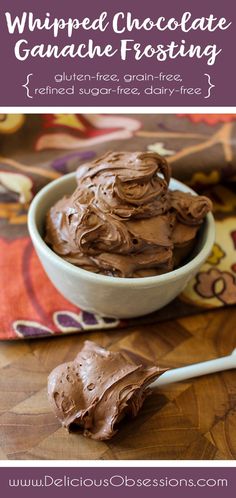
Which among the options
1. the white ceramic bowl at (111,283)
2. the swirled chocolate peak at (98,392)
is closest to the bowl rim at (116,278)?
the white ceramic bowl at (111,283)

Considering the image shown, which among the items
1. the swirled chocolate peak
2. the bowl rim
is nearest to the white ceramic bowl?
the bowl rim

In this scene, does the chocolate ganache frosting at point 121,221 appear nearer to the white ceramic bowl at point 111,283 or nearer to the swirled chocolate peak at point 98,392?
the white ceramic bowl at point 111,283

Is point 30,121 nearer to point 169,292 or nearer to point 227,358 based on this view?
point 169,292

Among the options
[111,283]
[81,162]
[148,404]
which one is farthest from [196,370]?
[81,162]

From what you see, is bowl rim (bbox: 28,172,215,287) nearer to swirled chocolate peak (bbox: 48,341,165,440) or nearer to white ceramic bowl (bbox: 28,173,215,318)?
white ceramic bowl (bbox: 28,173,215,318)

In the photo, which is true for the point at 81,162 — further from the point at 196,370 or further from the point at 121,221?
the point at 196,370

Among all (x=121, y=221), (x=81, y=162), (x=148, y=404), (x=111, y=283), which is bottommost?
(x=148, y=404)
